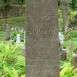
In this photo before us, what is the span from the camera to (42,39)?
20.9 feet

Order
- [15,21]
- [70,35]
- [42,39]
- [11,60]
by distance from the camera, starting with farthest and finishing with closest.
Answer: [15,21] < [70,35] < [11,60] < [42,39]


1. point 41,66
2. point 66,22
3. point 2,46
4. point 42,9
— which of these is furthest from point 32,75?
point 66,22

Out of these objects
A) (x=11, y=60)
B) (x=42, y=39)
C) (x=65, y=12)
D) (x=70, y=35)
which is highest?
(x=65, y=12)

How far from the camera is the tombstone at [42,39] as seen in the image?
627 cm

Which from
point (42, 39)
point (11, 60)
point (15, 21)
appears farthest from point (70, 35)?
point (42, 39)

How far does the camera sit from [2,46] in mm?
14883

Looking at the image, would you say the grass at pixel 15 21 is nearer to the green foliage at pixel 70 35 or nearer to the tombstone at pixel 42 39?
the green foliage at pixel 70 35

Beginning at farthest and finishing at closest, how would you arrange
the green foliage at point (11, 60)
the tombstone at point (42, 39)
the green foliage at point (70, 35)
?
the green foliage at point (70, 35) → the green foliage at point (11, 60) → the tombstone at point (42, 39)

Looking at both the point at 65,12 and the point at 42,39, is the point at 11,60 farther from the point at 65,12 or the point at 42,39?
the point at 65,12

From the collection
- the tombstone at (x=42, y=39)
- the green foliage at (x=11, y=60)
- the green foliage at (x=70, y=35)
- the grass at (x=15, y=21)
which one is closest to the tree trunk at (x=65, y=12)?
the green foliage at (x=70, y=35)

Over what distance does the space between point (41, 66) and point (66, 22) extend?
22592 mm

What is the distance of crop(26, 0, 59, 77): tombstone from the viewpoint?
247 inches

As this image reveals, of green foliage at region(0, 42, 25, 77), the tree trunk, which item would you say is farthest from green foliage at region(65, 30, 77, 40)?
green foliage at region(0, 42, 25, 77)

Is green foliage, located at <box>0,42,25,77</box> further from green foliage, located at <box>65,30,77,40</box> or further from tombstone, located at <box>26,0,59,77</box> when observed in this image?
green foliage, located at <box>65,30,77,40</box>
